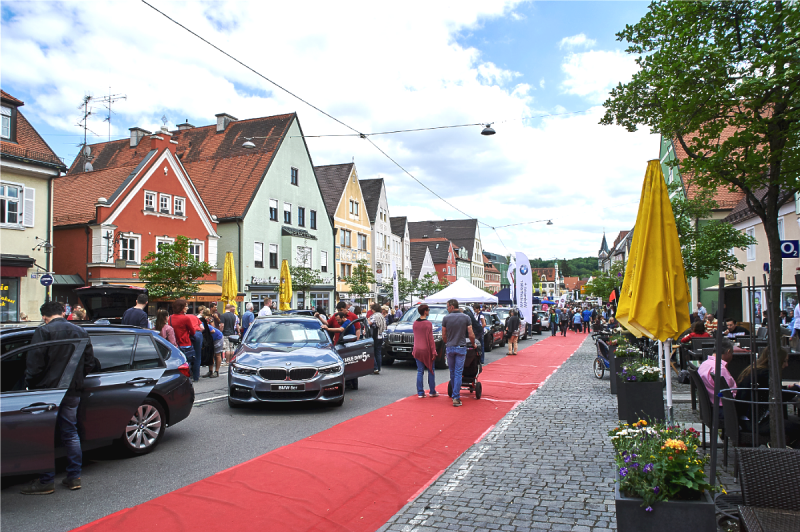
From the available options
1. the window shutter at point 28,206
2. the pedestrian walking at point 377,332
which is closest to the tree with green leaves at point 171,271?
the window shutter at point 28,206

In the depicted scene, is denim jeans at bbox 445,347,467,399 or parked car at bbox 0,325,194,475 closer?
parked car at bbox 0,325,194,475

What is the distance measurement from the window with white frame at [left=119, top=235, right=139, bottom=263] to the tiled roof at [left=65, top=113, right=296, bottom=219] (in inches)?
313

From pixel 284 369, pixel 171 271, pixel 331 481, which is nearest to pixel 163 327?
pixel 284 369

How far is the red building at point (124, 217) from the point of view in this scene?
1117 inches

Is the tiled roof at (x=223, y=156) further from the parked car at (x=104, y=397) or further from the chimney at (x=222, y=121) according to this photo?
the parked car at (x=104, y=397)

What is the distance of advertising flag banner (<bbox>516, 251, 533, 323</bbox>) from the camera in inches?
1019

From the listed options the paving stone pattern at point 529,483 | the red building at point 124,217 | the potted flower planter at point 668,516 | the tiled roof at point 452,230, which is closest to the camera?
the potted flower planter at point 668,516

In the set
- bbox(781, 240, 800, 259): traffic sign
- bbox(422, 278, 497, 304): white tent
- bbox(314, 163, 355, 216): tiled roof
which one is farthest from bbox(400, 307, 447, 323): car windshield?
bbox(314, 163, 355, 216): tiled roof

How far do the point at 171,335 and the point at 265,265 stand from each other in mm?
27906

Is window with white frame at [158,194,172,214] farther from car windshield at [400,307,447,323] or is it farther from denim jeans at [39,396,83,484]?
denim jeans at [39,396,83,484]

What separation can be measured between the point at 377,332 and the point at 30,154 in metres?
17.6

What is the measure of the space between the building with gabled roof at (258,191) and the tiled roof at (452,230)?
56.3m

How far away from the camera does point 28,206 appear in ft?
78.5

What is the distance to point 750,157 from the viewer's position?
27.7ft
